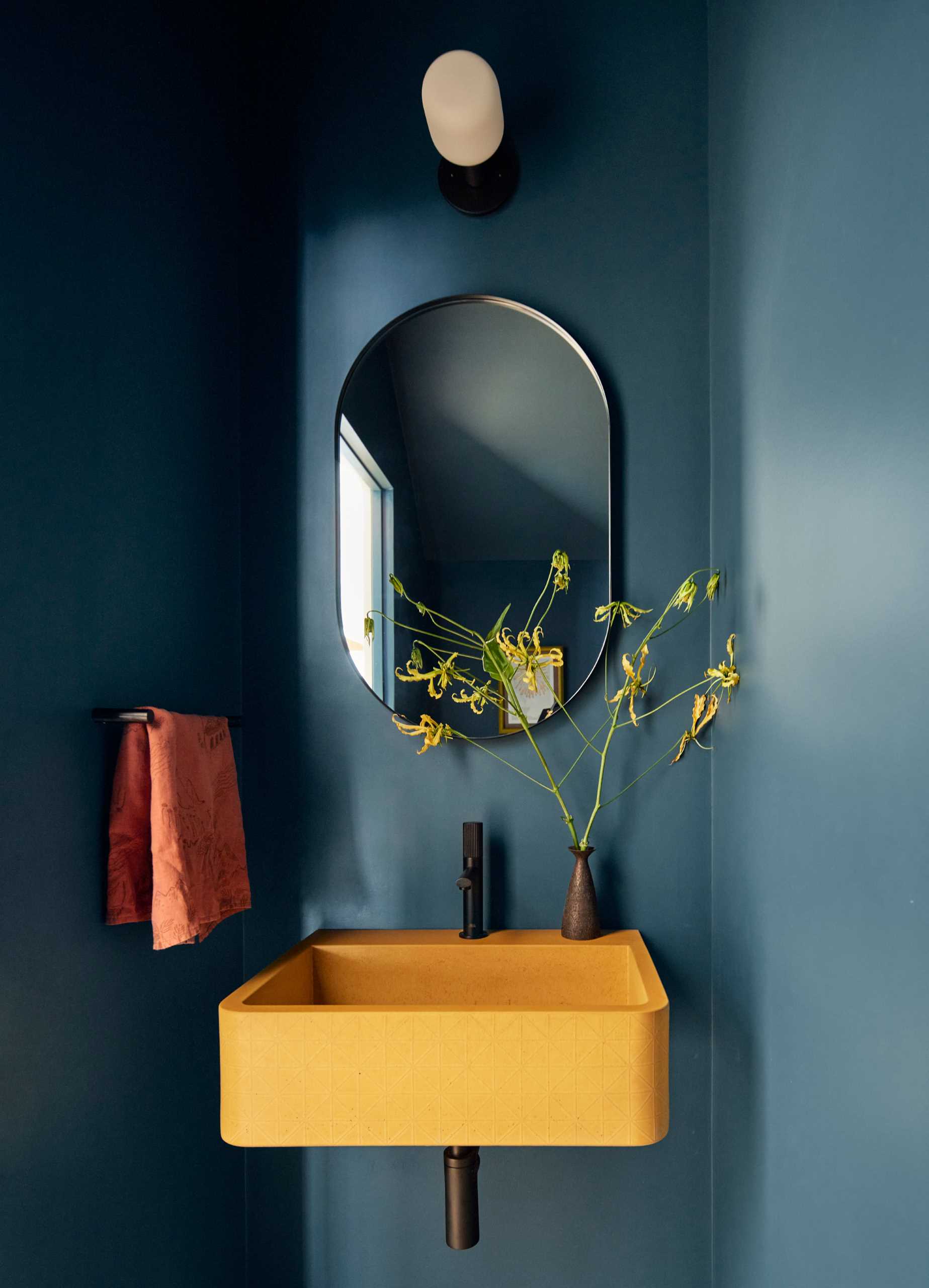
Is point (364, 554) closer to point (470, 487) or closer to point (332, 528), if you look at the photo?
point (332, 528)

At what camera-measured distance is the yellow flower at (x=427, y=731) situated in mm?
1422

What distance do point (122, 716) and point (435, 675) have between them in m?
0.52

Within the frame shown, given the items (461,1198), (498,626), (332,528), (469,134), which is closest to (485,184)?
(469,134)

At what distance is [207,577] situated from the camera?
1.45 m

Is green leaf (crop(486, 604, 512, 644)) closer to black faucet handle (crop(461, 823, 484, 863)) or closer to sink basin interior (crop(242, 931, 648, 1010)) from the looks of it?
black faucet handle (crop(461, 823, 484, 863))

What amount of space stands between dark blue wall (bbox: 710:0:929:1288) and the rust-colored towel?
0.74m

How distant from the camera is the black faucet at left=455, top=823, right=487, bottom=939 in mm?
1393

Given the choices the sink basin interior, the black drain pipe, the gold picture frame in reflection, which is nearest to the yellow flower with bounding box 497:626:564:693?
the gold picture frame in reflection

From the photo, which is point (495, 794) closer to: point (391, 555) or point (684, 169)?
point (391, 555)

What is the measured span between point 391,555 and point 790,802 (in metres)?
0.78

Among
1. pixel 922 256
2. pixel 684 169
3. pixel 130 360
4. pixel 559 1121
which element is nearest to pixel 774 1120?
pixel 559 1121

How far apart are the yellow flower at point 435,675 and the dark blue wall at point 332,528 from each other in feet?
0.27

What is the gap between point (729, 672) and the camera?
4.23 feet

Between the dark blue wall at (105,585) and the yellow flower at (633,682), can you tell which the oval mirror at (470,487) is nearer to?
the yellow flower at (633,682)
